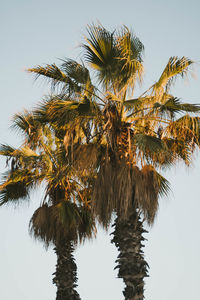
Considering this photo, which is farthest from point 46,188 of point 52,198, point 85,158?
point 85,158

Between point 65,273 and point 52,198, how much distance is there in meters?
2.53

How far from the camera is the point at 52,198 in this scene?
602 inches

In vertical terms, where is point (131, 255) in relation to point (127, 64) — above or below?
below

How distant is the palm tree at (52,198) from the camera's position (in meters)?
13.9

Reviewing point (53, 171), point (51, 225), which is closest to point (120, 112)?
point (53, 171)

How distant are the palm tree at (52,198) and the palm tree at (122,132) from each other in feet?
7.32

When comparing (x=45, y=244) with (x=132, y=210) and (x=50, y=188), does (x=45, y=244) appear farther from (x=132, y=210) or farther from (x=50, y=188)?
(x=132, y=210)

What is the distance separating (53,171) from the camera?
47.0 feet

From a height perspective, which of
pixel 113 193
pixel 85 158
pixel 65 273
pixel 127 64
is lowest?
pixel 65 273

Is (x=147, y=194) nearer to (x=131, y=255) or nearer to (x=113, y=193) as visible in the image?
(x=113, y=193)

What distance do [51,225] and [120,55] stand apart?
5930 millimetres

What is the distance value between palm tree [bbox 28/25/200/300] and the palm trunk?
431 centimetres

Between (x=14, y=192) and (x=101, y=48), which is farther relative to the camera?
(x=14, y=192)

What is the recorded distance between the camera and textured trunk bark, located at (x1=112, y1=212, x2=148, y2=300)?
1012 centimetres
